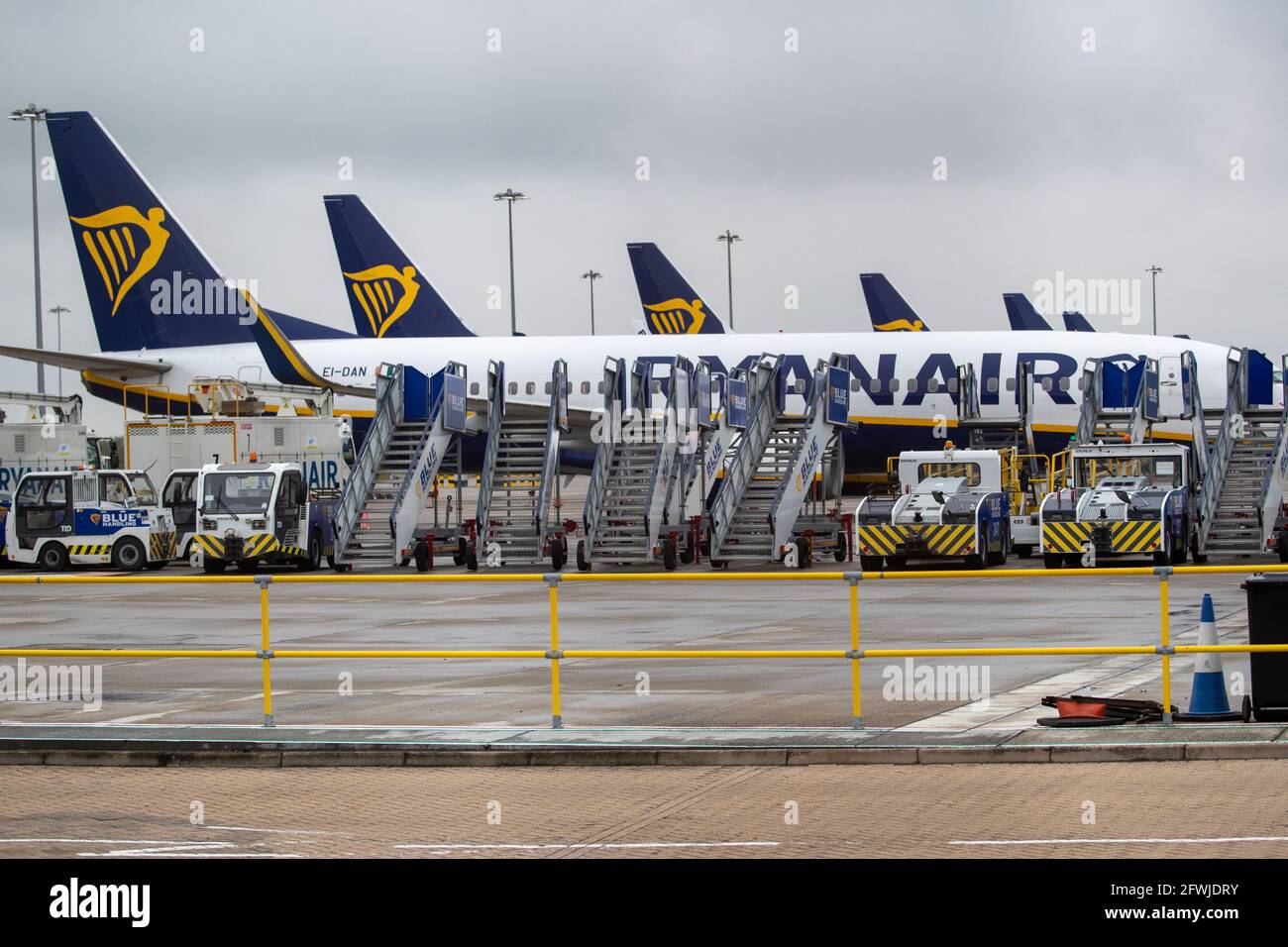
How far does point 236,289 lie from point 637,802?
46.1 metres

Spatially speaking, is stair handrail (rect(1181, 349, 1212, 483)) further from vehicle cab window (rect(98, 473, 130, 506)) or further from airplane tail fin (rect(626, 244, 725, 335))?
airplane tail fin (rect(626, 244, 725, 335))

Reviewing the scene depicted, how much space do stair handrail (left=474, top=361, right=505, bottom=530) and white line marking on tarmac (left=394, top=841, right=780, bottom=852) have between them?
1072 inches

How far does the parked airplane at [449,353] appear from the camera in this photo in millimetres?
47281

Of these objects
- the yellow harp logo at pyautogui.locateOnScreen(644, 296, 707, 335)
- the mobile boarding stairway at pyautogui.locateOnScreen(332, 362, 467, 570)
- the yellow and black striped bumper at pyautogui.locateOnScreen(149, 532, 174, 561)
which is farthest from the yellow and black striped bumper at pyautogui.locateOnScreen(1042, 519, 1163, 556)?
the yellow harp logo at pyautogui.locateOnScreen(644, 296, 707, 335)

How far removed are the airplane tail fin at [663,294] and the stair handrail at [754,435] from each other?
34.3 metres

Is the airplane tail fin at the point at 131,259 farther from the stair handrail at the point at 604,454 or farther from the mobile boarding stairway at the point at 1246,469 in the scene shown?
the mobile boarding stairway at the point at 1246,469

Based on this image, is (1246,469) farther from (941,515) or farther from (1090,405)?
(941,515)

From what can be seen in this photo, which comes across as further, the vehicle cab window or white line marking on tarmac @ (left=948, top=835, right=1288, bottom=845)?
the vehicle cab window

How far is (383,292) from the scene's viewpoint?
203 feet

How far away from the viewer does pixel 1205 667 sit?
13578 mm

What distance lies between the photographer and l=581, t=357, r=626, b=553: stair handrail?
36.7m

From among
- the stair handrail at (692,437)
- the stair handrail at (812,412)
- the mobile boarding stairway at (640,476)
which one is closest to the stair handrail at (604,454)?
the mobile boarding stairway at (640,476)

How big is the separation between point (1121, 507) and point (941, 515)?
10.7ft
